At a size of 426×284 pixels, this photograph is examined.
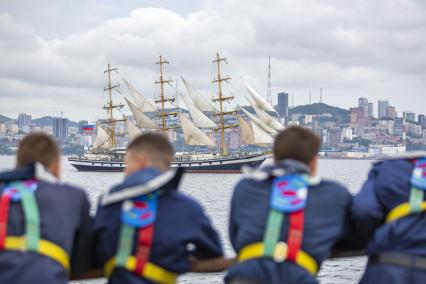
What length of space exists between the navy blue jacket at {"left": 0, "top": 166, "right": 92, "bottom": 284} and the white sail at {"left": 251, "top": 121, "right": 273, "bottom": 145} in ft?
296

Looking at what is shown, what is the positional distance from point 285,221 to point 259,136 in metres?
Result: 90.3

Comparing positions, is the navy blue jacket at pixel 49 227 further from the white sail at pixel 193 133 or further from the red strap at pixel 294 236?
the white sail at pixel 193 133

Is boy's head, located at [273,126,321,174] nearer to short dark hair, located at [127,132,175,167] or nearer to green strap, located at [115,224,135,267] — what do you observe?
short dark hair, located at [127,132,175,167]

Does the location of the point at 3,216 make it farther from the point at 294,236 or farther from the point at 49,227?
the point at 294,236

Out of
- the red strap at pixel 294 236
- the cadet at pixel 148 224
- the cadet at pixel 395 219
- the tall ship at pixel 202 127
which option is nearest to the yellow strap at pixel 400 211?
the cadet at pixel 395 219

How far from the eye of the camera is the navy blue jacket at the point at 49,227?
2893 mm

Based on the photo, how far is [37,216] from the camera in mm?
2936

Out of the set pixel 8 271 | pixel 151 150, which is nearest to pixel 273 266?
pixel 151 150

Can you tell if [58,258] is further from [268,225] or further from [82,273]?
[268,225]

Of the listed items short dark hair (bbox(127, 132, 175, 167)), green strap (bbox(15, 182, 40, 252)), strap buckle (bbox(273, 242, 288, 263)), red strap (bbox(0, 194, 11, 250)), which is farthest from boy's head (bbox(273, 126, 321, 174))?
red strap (bbox(0, 194, 11, 250))

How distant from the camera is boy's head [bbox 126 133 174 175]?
11.0 ft

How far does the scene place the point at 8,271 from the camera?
2.90 m

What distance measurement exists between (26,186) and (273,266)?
3.98 ft

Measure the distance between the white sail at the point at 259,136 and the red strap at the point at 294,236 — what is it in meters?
90.0
